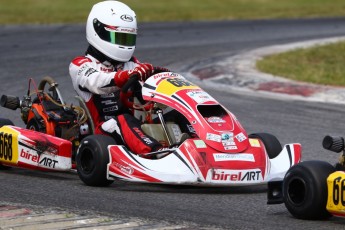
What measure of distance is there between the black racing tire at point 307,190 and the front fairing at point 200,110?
95 cm

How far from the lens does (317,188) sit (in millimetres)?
5863

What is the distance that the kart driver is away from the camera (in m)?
7.77

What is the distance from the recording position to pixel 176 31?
71.2 ft

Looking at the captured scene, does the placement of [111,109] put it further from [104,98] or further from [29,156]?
[29,156]

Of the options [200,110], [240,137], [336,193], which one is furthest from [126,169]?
[336,193]

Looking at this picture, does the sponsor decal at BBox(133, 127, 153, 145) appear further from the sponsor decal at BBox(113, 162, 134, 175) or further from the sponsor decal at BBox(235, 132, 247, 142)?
the sponsor decal at BBox(235, 132, 247, 142)

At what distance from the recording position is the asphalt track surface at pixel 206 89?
6133mm

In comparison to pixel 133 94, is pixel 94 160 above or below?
below

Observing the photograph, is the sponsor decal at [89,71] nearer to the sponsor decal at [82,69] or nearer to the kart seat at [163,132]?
the sponsor decal at [82,69]

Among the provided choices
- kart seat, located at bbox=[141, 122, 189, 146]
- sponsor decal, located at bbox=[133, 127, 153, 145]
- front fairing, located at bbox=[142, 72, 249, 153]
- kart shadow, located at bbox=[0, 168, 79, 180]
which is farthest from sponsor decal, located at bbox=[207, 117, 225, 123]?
kart shadow, located at bbox=[0, 168, 79, 180]

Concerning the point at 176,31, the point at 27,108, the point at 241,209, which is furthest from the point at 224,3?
the point at 241,209

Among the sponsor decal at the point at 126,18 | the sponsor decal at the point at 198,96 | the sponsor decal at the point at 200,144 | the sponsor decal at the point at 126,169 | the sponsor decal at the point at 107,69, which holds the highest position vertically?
the sponsor decal at the point at 126,18

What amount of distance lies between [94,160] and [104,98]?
94 centimetres

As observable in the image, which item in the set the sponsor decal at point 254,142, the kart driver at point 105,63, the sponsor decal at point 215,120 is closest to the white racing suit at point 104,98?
the kart driver at point 105,63
